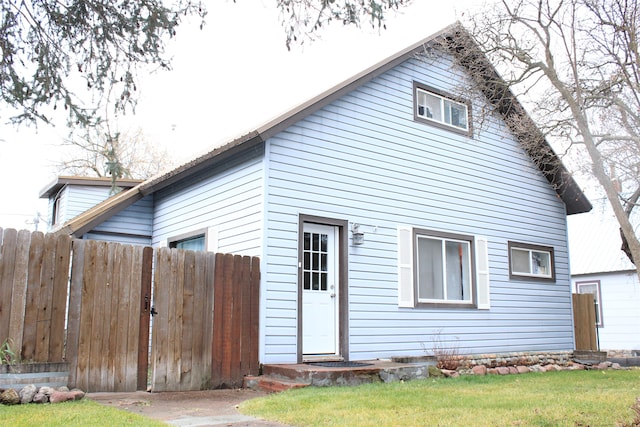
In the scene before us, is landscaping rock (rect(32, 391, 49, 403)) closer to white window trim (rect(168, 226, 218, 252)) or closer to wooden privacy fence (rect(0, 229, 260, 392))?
wooden privacy fence (rect(0, 229, 260, 392))

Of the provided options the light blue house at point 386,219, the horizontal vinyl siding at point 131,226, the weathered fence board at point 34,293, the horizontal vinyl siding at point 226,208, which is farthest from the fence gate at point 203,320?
the horizontal vinyl siding at point 131,226

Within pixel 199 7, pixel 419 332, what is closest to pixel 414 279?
pixel 419 332

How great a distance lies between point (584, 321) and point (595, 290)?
6.43m

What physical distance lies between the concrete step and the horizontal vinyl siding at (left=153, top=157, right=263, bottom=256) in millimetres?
1850

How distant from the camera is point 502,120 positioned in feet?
44.8

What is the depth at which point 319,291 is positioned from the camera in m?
9.81

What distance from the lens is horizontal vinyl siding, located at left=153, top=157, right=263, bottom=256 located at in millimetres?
9414

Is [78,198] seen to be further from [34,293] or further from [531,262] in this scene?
[531,262]

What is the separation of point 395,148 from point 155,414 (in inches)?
267

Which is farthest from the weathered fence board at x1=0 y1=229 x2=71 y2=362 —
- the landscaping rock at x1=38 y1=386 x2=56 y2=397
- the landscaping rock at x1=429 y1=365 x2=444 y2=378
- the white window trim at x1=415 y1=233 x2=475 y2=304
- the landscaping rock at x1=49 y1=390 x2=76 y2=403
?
the white window trim at x1=415 y1=233 x2=475 y2=304

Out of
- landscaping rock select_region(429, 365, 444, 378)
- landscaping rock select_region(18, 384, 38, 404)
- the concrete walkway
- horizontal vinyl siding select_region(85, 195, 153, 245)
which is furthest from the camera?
horizontal vinyl siding select_region(85, 195, 153, 245)

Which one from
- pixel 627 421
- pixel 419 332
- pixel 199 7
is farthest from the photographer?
pixel 419 332

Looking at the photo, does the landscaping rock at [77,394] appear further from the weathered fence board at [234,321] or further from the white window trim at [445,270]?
the white window trim at [445,270]

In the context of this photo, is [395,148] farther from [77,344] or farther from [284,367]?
[77,344]
